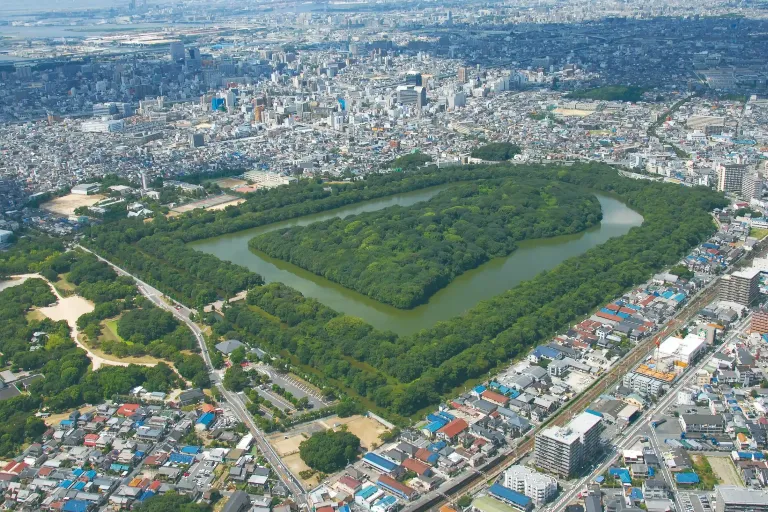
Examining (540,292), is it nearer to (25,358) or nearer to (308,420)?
(308,420)

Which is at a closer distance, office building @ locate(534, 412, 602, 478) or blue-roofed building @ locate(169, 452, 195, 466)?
office building @ locate(534, 412, 602, 478)

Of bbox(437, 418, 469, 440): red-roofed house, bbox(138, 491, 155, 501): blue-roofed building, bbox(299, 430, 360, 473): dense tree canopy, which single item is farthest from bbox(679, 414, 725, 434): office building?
bbox(138, 491, 155, 501): blue-roofed building

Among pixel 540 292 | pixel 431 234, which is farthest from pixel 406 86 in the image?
pixel 540 292

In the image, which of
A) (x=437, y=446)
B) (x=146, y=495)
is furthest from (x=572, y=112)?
(x=146, y=495)

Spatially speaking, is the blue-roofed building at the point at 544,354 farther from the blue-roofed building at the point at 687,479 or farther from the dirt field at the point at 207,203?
the dirt field at the point at 207,203

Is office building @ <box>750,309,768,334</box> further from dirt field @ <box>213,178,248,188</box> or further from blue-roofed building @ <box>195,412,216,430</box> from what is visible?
dirt field @ <box>213,178,248,188</box>
